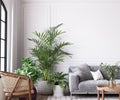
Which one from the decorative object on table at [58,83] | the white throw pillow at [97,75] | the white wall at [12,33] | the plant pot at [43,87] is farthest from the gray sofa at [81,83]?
the white wall at [12,33]

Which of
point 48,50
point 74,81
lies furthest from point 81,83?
point 48,50

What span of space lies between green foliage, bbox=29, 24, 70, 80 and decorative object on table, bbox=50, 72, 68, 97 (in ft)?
0.60

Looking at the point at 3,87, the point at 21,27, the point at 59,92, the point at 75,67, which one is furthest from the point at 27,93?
the point at 21,27

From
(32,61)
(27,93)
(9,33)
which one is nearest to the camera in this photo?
(27,93)

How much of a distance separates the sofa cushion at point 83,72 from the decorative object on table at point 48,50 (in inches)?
22.3

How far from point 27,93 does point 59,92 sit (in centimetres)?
184

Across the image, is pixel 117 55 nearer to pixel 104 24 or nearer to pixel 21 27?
pixel 104 24

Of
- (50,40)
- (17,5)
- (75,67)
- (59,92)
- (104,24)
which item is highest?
(17,5)

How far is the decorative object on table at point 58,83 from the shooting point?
600 centimetres

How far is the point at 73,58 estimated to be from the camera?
22.1 feet

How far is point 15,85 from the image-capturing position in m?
4.14

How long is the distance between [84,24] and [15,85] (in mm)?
3282

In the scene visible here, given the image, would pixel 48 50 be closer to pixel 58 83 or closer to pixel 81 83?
pixel 58 83

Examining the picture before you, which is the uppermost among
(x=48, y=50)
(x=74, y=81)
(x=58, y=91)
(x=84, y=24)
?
(x=84, y=24)
